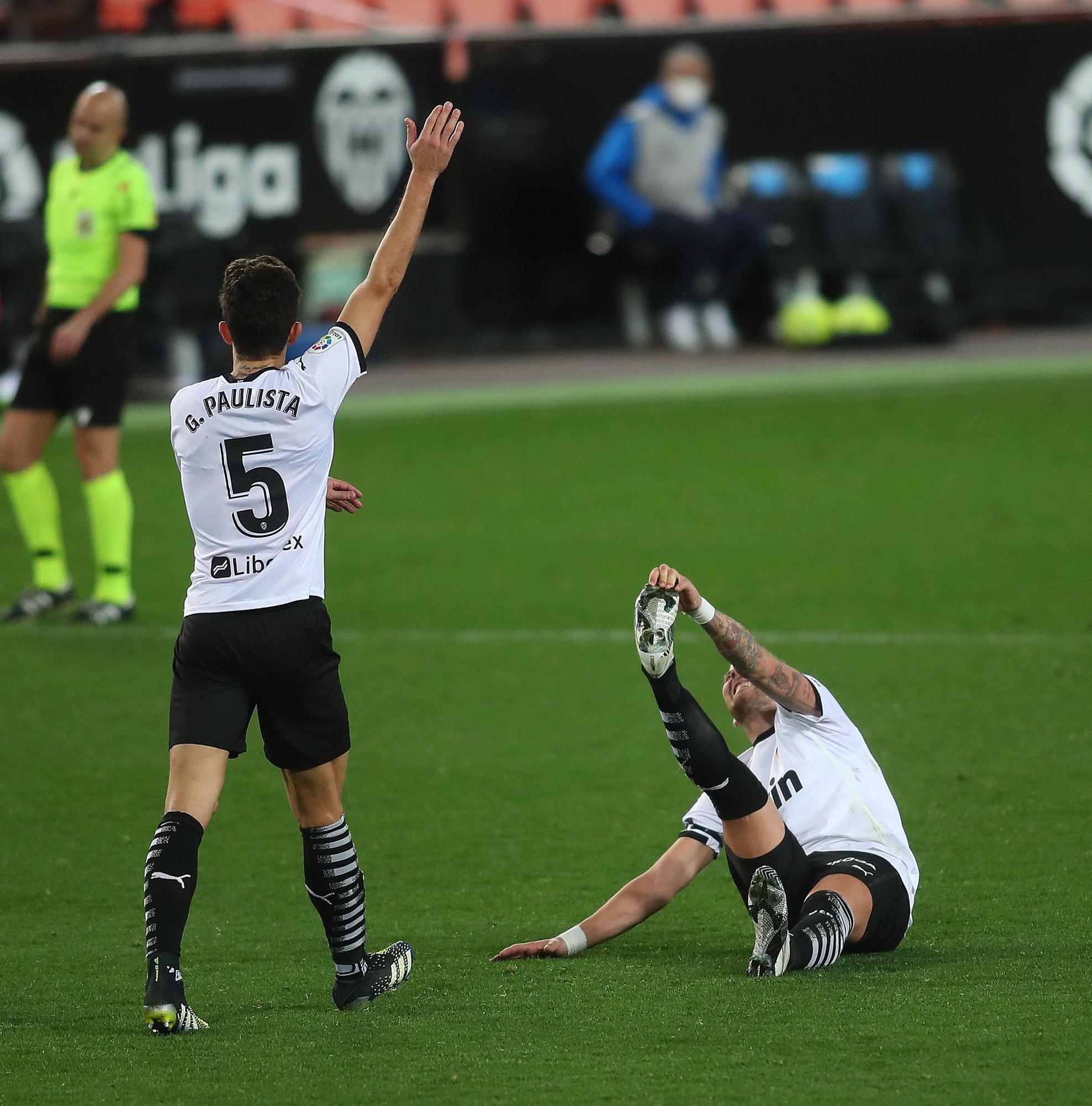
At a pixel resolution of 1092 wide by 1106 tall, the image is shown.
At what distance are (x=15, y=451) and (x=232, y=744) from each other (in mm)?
4829

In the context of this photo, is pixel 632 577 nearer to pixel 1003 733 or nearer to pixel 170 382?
pixel 1003 733

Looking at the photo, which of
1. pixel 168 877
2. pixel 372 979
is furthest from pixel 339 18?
pixel 168 877

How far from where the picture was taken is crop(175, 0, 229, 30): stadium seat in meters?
18.8

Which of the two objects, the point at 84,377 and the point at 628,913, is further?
the point at 84,377

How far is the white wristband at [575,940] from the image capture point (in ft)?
14.7

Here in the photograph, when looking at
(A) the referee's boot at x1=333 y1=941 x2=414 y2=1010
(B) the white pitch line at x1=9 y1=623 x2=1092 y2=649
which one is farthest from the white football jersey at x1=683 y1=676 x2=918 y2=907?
(B) the white pitch line at x1=9 y1=623 x2=1092 y2=649

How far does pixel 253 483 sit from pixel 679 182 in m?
14.4

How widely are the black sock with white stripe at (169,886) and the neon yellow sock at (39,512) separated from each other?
4894 mm

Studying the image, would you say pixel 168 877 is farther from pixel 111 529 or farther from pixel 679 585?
pixel 111 529

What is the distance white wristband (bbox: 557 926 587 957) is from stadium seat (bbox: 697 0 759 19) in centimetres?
1765

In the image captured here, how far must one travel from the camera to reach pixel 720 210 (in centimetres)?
1784

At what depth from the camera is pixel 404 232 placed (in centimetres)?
423

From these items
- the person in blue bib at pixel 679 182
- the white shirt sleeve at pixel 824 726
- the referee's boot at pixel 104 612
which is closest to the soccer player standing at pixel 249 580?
the white shirt sleeve at pixel 824 726

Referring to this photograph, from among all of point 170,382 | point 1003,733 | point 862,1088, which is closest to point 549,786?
point 1003,733
